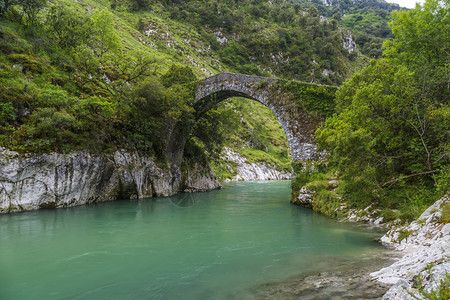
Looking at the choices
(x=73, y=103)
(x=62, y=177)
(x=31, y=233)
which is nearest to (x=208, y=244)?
(x=31, y=233)

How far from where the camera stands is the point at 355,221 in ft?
33.7

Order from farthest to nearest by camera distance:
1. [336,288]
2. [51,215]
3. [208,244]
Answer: [51,215], [208,244], [336,288]

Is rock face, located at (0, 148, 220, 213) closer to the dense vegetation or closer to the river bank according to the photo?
the dense vegetation

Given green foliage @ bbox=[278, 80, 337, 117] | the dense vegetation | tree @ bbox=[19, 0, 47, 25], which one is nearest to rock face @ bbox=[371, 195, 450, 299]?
the dense vegetation

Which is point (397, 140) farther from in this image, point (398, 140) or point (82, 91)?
point (82, 91)

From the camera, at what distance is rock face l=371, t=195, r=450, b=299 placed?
267 cm

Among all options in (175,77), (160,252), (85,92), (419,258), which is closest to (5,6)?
(85,92)

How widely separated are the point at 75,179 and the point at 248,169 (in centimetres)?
3297

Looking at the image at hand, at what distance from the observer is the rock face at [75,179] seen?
1167 centimetres

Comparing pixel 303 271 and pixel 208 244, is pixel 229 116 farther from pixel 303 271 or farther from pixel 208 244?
pixel 303 271

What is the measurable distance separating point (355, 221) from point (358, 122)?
3988 millimetres

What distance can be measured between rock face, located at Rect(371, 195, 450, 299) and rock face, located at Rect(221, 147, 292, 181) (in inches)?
1335

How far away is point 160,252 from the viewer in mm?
6754

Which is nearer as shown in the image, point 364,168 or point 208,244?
point 208,244
